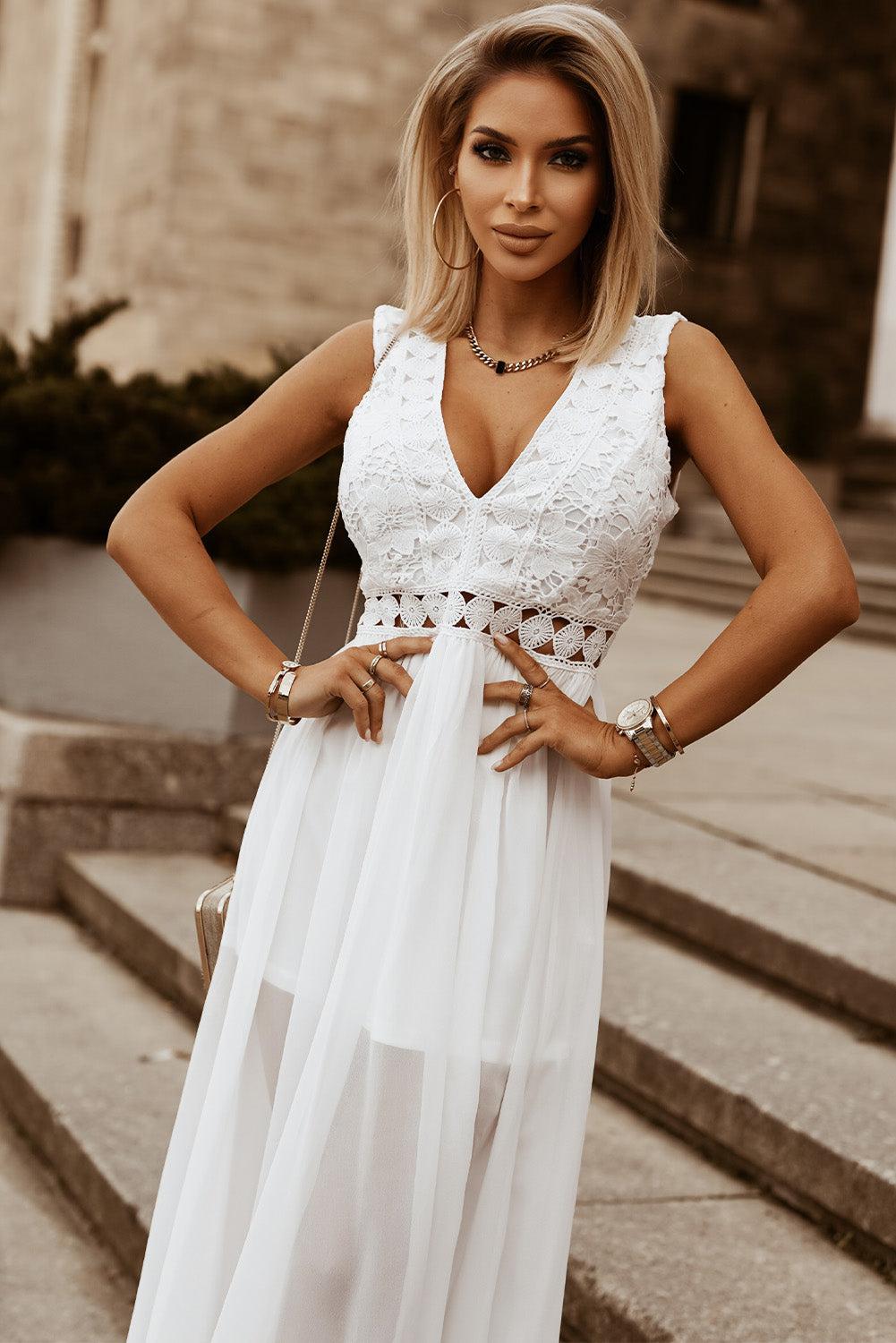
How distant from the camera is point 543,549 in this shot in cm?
211

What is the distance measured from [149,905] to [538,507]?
329cm

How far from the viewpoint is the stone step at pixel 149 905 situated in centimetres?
463

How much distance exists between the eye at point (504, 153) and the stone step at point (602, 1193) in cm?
187

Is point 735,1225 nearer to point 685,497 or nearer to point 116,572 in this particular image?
point 116,572

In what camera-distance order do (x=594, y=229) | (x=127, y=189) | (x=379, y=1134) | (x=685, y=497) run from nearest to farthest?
(x=379, y=1134)
(x=594, y=229)
(x=685, y=497)
(x=127, y=189)

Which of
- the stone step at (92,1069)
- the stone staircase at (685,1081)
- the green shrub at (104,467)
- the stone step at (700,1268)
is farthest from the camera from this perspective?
the green shrub at (104,467)

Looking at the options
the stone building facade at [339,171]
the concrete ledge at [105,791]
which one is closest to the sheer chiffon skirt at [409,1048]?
the concrete ledge at [105,791]

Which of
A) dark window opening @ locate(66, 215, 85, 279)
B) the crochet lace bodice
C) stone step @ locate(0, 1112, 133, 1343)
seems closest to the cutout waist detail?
the crochet lace bodice

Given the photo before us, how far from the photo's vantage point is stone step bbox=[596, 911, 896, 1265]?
3018mm

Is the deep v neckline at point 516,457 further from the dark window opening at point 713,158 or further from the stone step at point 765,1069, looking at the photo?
the dark window opening at point 713,158

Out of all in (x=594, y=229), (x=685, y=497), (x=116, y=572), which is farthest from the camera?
(x=685, y=497)

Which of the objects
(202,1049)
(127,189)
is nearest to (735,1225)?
(202,1049)

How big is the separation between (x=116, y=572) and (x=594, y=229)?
3.53 m

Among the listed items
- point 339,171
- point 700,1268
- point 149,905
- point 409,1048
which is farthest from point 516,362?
point 339,171
